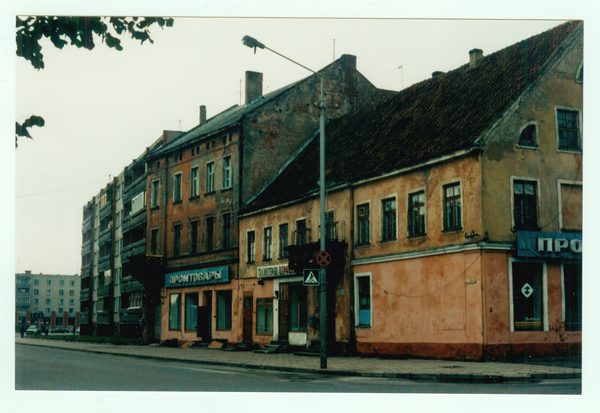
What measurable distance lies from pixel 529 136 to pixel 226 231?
62.3 ft

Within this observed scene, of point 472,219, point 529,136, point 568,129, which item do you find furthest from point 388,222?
point 568,129

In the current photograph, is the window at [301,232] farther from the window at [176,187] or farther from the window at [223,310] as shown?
the window at [176,187]

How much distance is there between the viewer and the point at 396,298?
25.7 meters

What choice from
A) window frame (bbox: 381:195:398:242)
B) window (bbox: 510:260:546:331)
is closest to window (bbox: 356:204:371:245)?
window frame (bbox: 381:195:398:242)

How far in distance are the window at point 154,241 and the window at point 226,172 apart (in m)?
8.90

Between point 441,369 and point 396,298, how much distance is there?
266 inches

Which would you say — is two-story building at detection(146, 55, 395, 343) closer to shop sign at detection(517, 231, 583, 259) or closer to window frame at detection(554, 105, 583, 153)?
window frame at detection(554, 105, 583, 153)

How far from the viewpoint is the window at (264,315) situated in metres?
33.8

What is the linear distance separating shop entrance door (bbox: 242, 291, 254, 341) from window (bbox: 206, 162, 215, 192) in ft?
22.7

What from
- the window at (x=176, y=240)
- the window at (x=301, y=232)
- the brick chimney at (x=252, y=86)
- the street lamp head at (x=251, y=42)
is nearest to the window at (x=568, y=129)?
the street lamp head at (x=251, y=42)

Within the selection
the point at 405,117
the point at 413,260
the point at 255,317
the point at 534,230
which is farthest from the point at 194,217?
the point at 534,230

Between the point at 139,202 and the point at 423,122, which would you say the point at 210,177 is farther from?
the point at 139,202

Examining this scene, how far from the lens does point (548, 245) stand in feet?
74.0

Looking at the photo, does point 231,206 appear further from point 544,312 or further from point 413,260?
point 544,312
